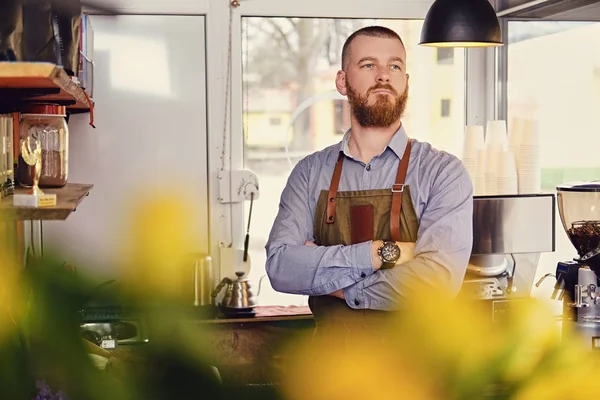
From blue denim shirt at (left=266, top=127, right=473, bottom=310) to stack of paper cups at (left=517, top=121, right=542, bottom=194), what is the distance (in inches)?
63.3

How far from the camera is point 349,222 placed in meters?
2.96

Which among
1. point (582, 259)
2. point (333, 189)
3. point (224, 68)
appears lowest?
point (582, 259)

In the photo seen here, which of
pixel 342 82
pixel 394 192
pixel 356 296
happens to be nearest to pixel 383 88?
pixel 342 82

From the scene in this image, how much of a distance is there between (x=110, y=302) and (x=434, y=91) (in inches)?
181

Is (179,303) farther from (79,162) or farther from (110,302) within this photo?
(79,162)

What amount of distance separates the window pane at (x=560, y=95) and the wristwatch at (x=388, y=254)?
160cm

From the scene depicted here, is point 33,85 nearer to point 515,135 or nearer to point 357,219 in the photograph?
point 357,219

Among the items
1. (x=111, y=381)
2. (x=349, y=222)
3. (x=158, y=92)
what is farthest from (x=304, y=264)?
(x=111, y=381)

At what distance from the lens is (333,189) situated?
2.99 m

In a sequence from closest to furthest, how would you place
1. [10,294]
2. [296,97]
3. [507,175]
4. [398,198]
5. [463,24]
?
[10,294]
[398,198]
[463,24]
[507,175]
[296,97]

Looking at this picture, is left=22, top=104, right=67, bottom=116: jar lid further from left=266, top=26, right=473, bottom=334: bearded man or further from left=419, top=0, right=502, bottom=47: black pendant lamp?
left=419, top=0, right=502, bottom=47: black pendant lamp

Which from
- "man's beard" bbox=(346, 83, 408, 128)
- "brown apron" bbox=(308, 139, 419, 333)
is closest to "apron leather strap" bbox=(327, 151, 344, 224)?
"brown apron" bbox=(308, 139, 419, 333)

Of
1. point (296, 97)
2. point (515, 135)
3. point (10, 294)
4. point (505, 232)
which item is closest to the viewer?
point (10, 294)

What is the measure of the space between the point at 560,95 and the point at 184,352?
161 inches
